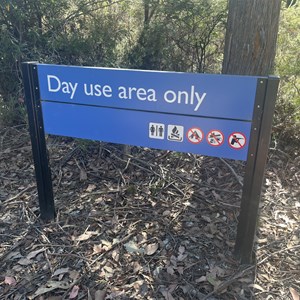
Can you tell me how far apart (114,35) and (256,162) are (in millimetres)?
3612

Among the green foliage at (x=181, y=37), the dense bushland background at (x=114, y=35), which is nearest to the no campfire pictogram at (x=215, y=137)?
the dense bushland background at (x=114, y=35)

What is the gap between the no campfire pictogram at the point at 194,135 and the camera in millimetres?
2322

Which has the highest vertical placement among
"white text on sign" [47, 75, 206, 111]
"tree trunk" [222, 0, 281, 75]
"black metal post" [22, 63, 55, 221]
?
"tree trunk" [222, 0, 281, 75]

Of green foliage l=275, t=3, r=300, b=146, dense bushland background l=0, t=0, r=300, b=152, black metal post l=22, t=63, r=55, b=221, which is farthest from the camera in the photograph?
dense bushland background l=0, t=0, r=300, b=152

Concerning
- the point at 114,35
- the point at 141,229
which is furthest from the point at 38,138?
the point at 114,35

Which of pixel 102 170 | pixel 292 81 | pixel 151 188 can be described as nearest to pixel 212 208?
pixel 151 188

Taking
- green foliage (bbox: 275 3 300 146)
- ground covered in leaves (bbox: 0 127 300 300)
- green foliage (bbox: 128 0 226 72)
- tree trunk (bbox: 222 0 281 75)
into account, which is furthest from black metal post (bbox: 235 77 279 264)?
green foliage (bbox: 128 0 226 72)

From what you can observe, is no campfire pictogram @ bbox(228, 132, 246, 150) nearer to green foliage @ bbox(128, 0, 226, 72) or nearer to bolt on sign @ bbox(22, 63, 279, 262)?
bolt on sign @ bbox(22, 63, 279, 262)

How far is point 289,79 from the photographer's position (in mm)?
4230

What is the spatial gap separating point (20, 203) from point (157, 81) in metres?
1.78

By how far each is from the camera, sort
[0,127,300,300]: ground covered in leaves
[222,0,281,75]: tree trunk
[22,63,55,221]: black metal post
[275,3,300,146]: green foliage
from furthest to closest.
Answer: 1. [275,3,300,146]: green foliage
2. [222,0,281,75]: tree trunk
3. [22,63,55,221]: black metal post
4. [0,127,300,300]: ground covered in leaves

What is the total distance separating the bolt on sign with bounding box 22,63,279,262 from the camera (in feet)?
7.14

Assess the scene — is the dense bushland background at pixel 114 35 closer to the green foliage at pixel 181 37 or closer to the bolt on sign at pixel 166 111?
the green foliage at pixel 181 37

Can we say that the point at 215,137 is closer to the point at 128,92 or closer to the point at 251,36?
the point at 128,92
